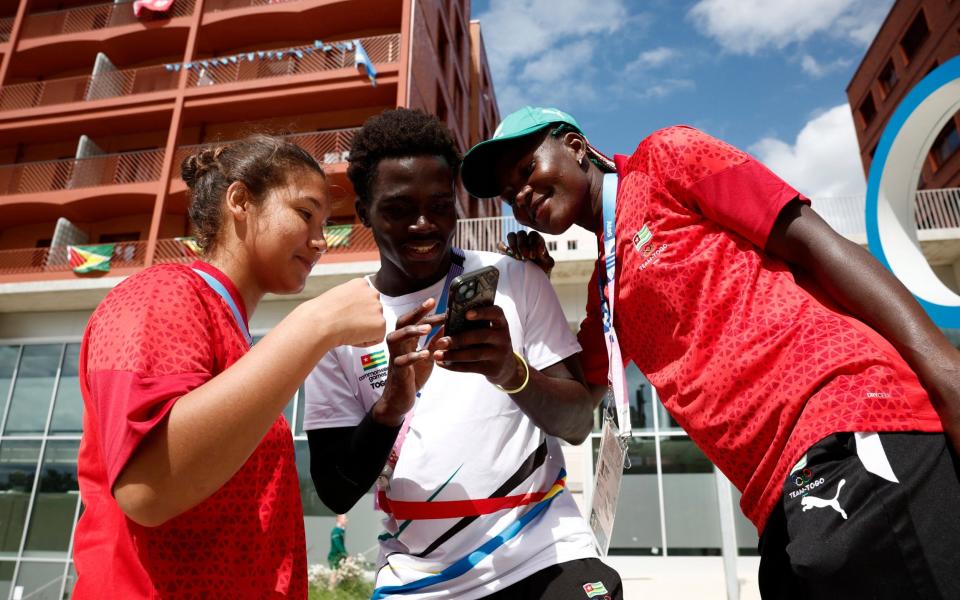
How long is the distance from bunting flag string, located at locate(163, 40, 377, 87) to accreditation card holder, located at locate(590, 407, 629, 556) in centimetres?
1599

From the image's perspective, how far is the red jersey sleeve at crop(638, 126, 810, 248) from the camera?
1.39 metres

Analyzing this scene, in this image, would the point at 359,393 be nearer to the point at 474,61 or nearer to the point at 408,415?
the point at 408,415

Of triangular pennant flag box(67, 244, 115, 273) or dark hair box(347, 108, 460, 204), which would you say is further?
triangular pennant flag box(67, 244, 115, 273)

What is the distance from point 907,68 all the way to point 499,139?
1210 inches

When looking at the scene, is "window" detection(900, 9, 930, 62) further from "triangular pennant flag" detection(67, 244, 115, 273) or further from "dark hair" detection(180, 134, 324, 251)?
"triangular pennant flag" detection(67, 244, 115, 273)

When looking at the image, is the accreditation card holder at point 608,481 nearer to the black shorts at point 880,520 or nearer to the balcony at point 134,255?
the black shorts at point 880,520

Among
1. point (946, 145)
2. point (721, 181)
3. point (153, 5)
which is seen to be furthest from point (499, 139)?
point (946, 145)

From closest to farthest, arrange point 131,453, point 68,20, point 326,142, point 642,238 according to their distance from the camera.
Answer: point 131,453
point 642,238
point 326,142
point 68,20

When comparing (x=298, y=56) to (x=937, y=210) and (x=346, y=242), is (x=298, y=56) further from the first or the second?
(x=937, y=210)

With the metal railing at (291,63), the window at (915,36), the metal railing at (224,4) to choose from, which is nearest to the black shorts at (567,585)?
the metal railing at (291,63)

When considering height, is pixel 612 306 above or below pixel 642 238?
below

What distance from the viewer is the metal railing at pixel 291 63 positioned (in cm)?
1686

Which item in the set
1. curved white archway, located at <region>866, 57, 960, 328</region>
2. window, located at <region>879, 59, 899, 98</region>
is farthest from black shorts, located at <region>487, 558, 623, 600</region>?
window, located at <region>879, 59, 899, 98</region>

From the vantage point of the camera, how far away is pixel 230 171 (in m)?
1.66
